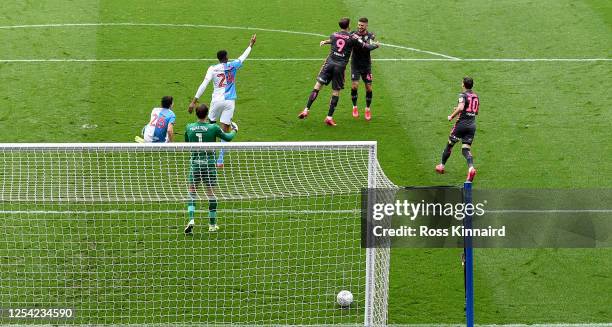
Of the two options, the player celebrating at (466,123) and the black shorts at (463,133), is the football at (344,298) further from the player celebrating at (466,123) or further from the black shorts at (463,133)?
the black shorts at (463,133)

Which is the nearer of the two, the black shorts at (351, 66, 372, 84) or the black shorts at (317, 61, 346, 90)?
the black shorts at (317, 61, 346, 90)

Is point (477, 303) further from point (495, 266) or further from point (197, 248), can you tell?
point (197, 248)

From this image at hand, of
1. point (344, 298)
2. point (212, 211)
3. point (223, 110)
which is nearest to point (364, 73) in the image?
point (223, 110)

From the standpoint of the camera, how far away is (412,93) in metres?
22.8

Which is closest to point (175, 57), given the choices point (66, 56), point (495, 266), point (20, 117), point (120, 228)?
point (66, 56)

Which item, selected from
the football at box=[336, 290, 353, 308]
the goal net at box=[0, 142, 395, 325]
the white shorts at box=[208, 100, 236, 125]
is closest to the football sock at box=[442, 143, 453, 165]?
the goal net at box=[0, 142, 395, 325]

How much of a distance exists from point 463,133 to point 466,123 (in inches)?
7.1

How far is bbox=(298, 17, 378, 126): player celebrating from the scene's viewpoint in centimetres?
2080

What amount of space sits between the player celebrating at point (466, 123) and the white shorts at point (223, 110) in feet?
12.1

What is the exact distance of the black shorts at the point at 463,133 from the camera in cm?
1884

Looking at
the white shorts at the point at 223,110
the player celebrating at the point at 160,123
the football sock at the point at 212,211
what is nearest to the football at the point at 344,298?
the football sock at the point at 212,211

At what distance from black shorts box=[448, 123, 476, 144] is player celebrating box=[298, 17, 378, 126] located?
2619 mm

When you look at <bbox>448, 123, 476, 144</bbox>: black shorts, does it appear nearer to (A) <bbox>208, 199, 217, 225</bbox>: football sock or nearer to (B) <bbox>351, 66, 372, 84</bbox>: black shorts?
(B) <bbox>351, 66, 372, 84</bbox>: black shorts

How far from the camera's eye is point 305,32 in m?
25.8
